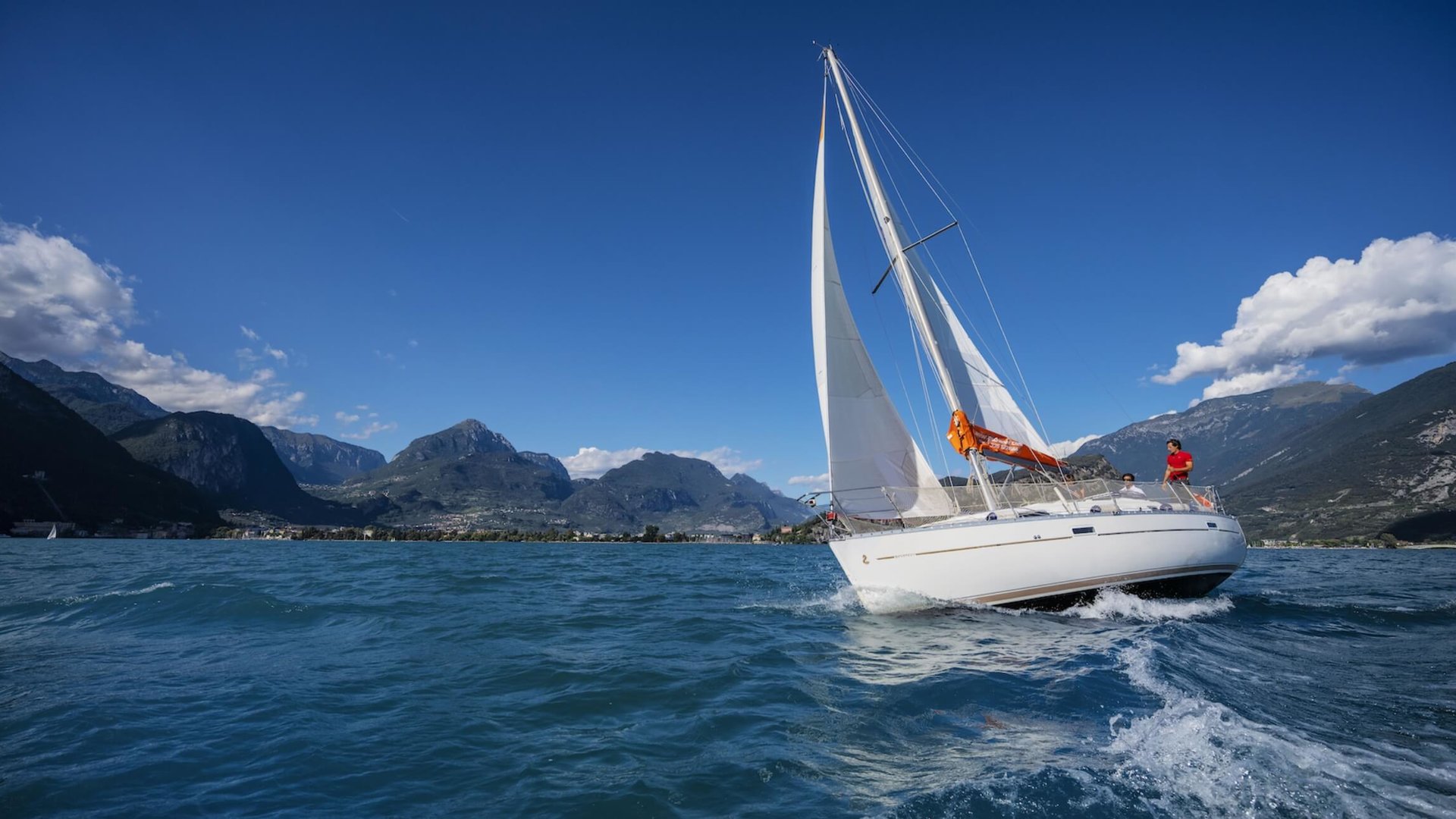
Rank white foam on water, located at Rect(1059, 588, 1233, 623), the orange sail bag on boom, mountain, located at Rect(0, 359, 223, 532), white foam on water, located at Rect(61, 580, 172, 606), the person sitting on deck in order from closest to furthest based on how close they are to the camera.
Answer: white foam on water, located at Rect(1059, 588, 1233, 623) < the person sitting on deck < white foam on water, located at Rect(61, 580, 172, 606) < the orange sail bag on boom < mountain, located at Rect(0, 359, 223, 532)

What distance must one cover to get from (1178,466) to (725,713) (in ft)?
48.7

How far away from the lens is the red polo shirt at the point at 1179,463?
15.3 m

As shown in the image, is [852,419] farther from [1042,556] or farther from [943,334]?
[1042,556]

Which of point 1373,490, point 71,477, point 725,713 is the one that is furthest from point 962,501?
point 71,477

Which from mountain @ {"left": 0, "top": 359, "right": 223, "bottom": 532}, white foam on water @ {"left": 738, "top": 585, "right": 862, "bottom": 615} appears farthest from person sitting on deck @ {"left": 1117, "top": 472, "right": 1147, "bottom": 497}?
mountain @ {"left": 0, "top": 359, "right": 223, "bottom": 532}

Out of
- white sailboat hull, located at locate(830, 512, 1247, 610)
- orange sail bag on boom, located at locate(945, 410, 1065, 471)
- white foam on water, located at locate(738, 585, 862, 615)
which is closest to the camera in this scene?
white sailboat hull, located at locate(830, 512, 1247, 610)

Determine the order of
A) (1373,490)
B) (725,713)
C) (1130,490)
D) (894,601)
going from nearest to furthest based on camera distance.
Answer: (725,713), (894,601), (1130,490), (1373,490)

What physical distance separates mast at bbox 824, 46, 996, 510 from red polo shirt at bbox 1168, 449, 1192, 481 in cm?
536

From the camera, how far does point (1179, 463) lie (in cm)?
1562

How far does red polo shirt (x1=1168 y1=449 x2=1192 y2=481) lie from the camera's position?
1530 cm

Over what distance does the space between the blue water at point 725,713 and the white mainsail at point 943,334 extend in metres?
5.25

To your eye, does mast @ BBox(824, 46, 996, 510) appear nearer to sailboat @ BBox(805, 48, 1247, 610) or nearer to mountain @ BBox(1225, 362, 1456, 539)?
sailboat @ BBox(805, 48, 1247, 610)

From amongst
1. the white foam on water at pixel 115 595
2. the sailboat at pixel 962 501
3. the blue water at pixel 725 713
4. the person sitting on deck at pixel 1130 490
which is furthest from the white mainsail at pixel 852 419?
the white foam on water at pixel 115 595

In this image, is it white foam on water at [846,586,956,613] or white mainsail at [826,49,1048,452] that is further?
white mainsail at [826,49,1048,452]
